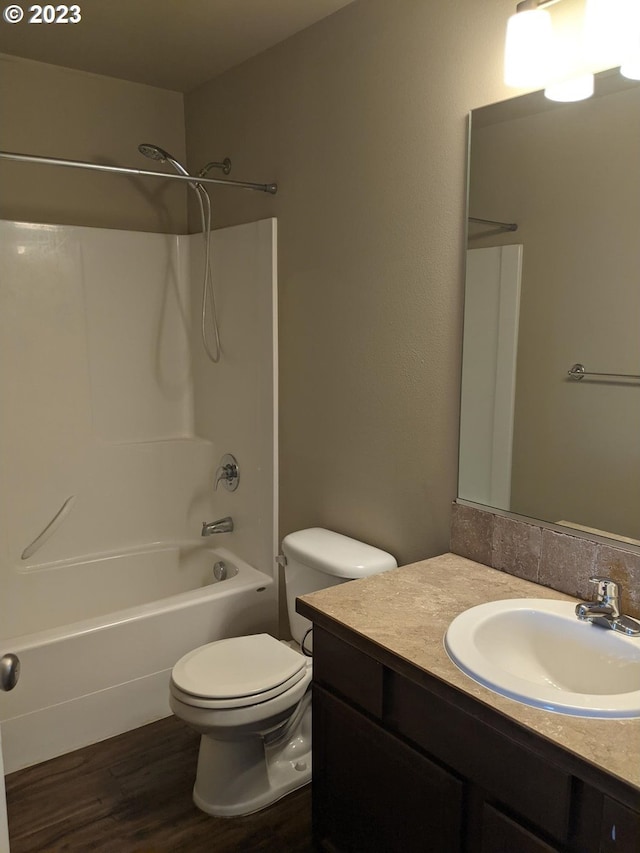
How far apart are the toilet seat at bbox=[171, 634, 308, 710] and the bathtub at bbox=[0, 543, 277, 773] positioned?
38 cm

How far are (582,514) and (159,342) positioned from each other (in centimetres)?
218

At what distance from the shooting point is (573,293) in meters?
1.60

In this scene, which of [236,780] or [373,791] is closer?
[373,791]

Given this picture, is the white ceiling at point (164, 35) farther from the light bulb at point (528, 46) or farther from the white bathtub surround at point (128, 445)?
the light bulb at point (528, 46)

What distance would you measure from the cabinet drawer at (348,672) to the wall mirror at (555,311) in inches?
23.2

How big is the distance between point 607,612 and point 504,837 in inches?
19.6

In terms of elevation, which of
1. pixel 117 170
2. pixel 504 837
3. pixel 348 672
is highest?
pixel 117 170

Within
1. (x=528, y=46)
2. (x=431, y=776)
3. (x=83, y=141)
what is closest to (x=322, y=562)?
(x=431, y=776)

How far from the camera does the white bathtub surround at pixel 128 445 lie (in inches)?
97.0

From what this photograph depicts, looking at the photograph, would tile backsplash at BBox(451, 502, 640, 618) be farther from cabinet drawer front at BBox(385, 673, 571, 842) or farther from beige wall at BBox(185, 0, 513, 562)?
cabinet drawer front at BBox(385, 673, 571, 842)

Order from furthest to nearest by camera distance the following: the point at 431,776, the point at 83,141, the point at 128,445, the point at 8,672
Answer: the point at 128,445
the point at 83,141
the point at 431,776
the point at 8,672

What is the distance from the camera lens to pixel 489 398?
5.99ft

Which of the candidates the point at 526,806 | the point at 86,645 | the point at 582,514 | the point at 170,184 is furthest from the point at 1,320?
the point at 526,806

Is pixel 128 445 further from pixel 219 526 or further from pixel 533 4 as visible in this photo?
pixel 533 4
